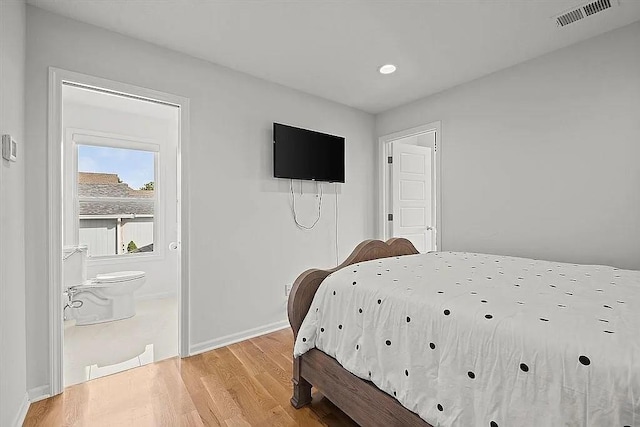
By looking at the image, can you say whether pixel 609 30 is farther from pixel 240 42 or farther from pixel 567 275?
pixel 240 42

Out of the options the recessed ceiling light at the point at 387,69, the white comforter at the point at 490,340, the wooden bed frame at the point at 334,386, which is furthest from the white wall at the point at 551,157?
the wooden bed frame at the point at 334,386

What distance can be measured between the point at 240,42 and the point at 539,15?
2.13m

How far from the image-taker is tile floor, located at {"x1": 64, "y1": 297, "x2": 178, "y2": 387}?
7.77 ft

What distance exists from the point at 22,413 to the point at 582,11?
4.22m

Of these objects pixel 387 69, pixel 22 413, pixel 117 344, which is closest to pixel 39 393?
pixel 22 413

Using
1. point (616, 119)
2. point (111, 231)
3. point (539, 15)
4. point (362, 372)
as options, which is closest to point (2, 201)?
point (362, 372)

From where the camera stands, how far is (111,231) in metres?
4.10

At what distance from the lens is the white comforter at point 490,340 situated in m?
0.88

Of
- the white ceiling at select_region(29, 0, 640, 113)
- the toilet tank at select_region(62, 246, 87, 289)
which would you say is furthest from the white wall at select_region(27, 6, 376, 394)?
the toilet tank at select_region(62, 246, 87, 289)

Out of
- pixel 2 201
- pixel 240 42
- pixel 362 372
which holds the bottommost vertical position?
pixel 362 372

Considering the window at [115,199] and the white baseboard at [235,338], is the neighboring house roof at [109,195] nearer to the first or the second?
the window at [115,199]

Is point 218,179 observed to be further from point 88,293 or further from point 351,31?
point 88,293

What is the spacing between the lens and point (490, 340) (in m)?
1.08

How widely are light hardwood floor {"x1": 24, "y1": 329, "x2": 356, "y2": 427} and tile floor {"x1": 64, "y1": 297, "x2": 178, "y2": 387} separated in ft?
0.54
